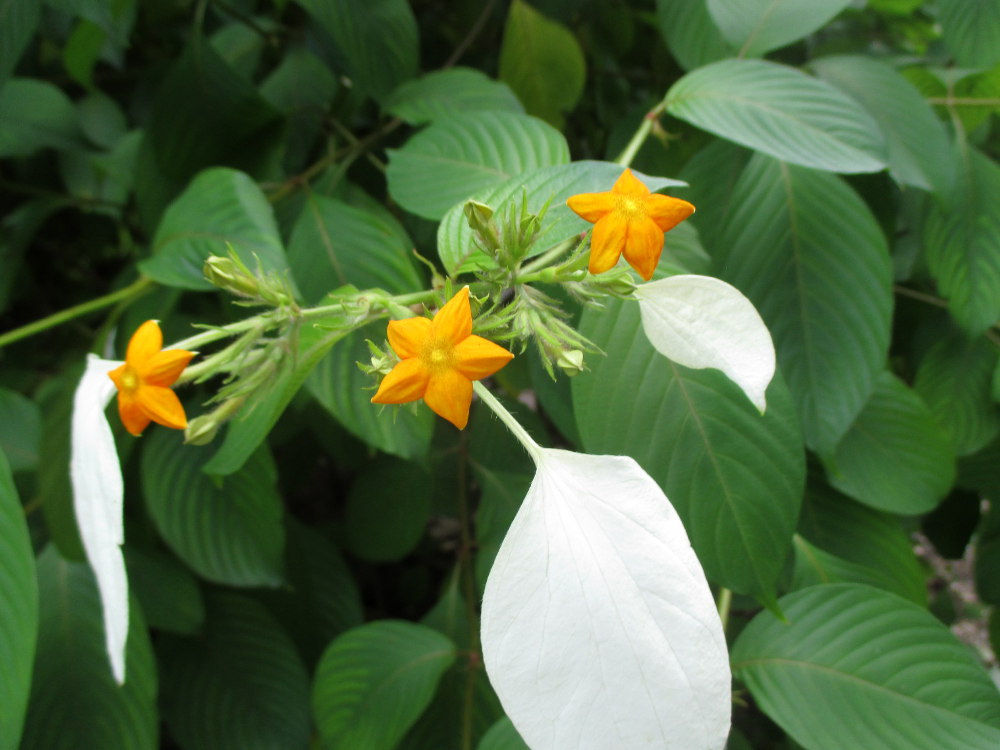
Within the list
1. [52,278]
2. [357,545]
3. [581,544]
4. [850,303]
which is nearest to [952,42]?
[850,303]

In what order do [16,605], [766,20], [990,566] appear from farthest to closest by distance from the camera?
[990,566], [766,20], [16,605]

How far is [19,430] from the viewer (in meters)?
0.92

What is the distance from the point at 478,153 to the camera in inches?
26.8

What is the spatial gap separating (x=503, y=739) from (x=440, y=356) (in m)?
0.36

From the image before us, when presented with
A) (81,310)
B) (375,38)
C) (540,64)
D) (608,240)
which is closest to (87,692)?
(81,310)

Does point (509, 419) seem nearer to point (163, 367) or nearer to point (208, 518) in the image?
point (163, 367)

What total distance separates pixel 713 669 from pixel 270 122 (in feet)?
2.93

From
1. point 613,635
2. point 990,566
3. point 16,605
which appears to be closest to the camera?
point 613,635

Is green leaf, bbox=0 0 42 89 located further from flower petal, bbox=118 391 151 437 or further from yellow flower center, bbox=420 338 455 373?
yellow flower center, bbox=420 338 455 373

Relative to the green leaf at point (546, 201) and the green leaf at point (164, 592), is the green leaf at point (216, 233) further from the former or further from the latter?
the green leaf at point (164, 592)

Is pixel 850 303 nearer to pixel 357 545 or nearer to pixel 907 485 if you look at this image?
pixel 907 485

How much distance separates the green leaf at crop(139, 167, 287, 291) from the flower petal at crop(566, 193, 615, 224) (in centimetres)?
35

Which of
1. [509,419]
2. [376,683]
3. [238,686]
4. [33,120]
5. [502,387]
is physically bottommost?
[238,686]

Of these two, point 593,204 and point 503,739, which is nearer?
point 593,204
